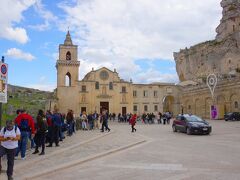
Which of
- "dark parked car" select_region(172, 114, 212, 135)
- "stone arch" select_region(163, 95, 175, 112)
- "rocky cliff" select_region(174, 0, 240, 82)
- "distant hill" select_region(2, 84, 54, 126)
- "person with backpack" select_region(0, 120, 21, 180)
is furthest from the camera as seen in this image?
"rocky cliff" select_region(174, 0, 240, 82)

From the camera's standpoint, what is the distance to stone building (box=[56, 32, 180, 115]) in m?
60.5

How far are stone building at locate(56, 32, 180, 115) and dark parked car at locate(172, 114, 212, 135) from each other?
38.0 meters

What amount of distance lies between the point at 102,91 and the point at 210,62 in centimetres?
3263

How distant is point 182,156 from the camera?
40.1 feet

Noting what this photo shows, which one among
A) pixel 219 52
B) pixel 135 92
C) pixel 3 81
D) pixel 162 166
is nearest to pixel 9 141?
pixel 3 81

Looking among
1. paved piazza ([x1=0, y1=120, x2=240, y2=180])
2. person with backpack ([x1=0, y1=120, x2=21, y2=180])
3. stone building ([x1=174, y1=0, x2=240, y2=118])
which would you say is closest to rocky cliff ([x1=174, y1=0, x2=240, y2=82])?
stone building ([x1=174, y1=0, x2=240, y2=118])

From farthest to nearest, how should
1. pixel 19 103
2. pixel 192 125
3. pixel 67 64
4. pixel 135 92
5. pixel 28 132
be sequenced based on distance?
pixel 135 92 → pixel 67 64 → pixel 19 103 → pixel 192 125 → pixel 28 132

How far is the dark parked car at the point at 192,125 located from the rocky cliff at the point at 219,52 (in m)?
50.3

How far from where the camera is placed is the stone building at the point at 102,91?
60.5 metres

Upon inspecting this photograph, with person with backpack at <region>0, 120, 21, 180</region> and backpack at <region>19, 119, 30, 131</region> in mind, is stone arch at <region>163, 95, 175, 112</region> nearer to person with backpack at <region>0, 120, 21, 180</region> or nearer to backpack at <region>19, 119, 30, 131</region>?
backpack at <region>19, 119, 30, 131</region>

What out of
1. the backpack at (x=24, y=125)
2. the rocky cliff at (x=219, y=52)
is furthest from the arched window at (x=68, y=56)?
the backpack at (x=24, y=125)

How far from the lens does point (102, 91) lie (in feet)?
208

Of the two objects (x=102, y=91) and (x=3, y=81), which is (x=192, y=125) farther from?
(x=102, y=91)

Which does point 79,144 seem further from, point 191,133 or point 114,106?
point 114,106
